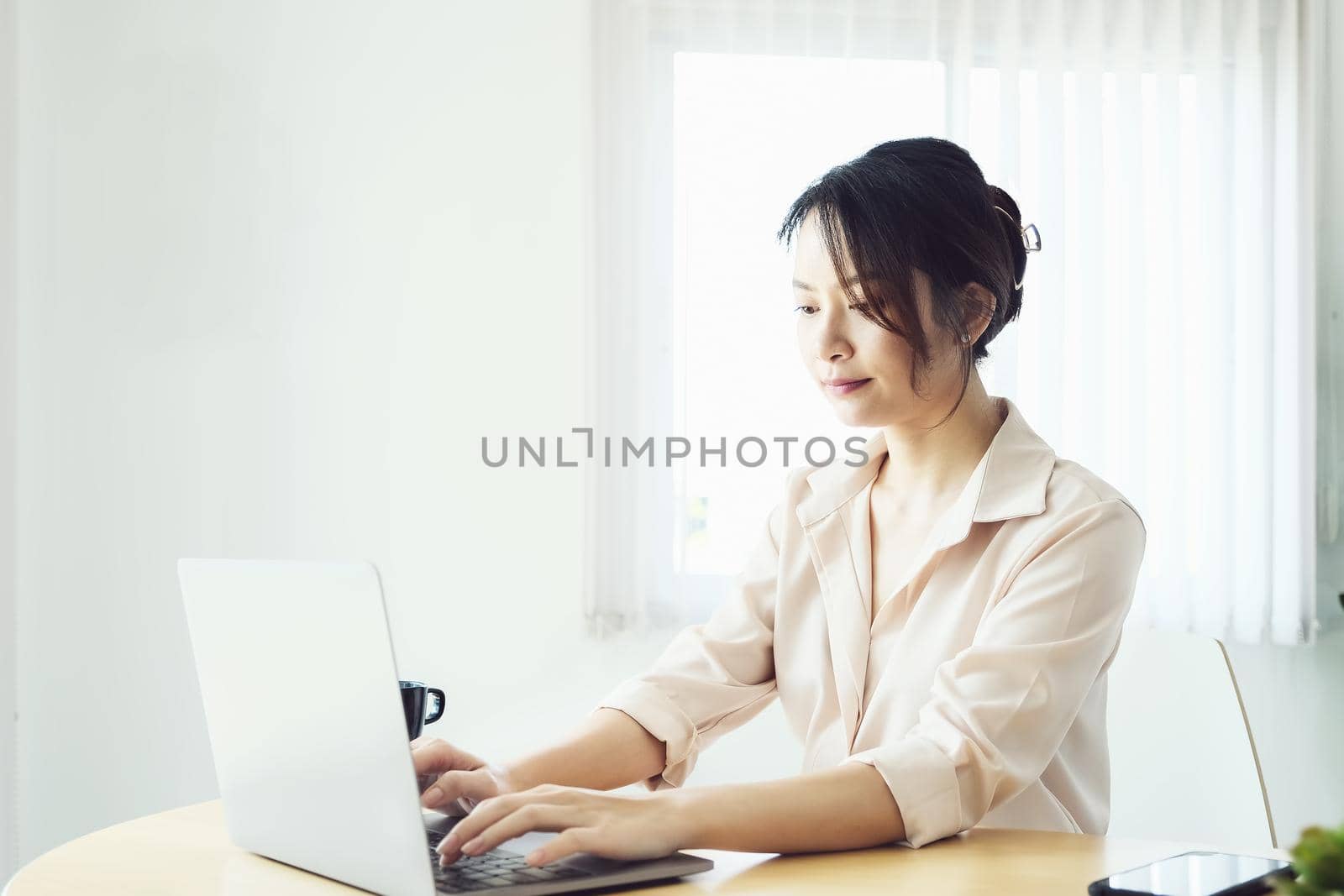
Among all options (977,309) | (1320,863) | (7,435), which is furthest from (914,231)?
(7,435)

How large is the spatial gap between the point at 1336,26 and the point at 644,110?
55.1 inches

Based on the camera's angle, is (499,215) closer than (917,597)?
No

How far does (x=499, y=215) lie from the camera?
2.19 metres

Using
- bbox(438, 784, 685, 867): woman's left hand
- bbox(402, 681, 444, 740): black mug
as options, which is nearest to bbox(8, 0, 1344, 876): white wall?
bbox(402, 681, 444, 740): black mug

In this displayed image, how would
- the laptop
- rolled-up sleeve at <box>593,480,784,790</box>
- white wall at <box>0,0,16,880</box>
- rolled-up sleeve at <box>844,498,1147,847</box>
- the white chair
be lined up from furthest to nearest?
white wall at <box>0,0,16,880</box> → the white chair → rolled-up sleeve at <box>593,480,784,790</box> → rolled-up sleeve at <box>844,498,1147,847</box> → the laptop

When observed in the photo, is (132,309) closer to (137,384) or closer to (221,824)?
(137,384)

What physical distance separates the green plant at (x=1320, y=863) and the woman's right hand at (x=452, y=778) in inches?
26.5

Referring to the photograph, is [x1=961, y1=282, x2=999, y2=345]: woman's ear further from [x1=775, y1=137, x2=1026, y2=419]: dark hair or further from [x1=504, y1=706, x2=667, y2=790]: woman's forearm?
[x1=504, y1=706, x2=667, y2=790]: woman's forearm

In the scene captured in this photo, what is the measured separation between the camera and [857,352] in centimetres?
119

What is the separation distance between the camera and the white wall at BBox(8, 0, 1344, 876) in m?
2.13

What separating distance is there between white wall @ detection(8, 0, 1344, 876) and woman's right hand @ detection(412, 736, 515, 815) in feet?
3.92

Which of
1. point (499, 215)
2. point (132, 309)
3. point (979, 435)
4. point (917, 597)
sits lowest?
point (917, 597)

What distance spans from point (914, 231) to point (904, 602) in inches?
15.1

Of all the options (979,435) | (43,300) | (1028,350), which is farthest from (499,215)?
(979,435)
